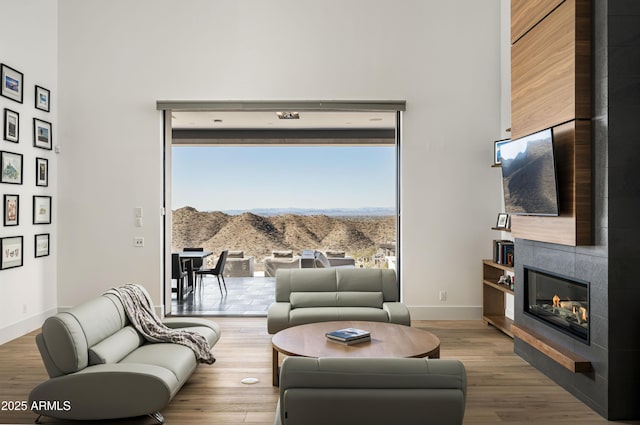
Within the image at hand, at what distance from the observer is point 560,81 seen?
12.9 ft

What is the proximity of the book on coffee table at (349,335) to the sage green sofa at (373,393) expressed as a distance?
1788 mm

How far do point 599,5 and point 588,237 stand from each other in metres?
1.60

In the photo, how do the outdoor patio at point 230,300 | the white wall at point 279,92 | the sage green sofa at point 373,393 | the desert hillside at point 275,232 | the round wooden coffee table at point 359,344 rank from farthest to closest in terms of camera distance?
the desert hillside at point 275,232 < the outdoor patio at point 230,300 < the white wall at point 279,92 < the round wooden coffee table at point 359,344 < the sage green sofa at point 373,393

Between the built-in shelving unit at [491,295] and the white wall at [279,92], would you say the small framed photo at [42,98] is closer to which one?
the white wall at [279,92]

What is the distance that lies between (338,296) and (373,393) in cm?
339

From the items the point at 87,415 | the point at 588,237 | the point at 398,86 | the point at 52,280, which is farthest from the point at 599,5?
the point at 52,280

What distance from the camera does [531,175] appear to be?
13.8 feet

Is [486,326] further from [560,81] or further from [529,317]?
[560,81]

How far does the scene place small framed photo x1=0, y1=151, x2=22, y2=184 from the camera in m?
5.33

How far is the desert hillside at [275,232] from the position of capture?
579 inches

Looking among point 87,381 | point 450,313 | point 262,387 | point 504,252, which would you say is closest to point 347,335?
point 262,387

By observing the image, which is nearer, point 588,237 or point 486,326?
point 588,237

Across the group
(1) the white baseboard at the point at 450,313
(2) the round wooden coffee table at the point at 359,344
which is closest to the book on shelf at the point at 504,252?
(1) the white baseboard at the point at 450,313

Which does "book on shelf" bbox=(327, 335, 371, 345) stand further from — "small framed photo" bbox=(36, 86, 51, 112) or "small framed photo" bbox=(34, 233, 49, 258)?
"small framed photo" bbox=(36, 86, 51, 112)
